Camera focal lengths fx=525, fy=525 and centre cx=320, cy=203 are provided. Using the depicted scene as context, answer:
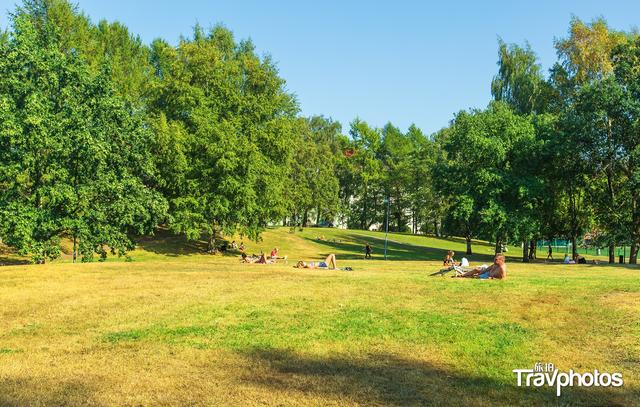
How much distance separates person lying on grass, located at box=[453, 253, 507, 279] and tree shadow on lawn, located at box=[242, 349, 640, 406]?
11157 millimetres

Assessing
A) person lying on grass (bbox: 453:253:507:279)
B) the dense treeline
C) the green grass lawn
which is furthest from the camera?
the dense treeline

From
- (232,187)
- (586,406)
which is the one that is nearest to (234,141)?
(232,187)

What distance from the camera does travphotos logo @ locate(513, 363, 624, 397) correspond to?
27.7ft

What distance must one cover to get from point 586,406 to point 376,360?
3500mm

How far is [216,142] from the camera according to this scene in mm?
44906

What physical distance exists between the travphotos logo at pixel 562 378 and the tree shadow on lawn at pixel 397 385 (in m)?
0.20

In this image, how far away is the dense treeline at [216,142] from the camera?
29.4 metres

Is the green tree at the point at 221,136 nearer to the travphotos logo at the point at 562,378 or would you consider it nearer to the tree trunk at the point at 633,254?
the tree trunk at the point at 633,254

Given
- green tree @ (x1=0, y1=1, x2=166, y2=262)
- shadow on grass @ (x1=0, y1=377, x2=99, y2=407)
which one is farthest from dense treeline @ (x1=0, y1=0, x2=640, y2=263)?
shadow on grass @ (x1=0, y1=377, x2=99, y2=407)

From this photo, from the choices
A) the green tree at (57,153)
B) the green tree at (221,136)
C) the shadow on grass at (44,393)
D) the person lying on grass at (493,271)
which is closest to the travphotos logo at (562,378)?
the shadow on grass at (44,393)

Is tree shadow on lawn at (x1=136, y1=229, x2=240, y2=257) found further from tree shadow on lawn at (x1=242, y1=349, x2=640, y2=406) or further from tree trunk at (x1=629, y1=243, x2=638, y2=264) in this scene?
tree shadow on lawn at (x1=242, y1=349, x2=640, y2=406)

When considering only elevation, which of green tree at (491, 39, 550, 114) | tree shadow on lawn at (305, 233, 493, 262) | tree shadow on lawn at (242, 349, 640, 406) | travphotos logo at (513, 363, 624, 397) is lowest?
tree shadow on lawn at (242, 349, 640, 406)

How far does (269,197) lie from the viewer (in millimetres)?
47938

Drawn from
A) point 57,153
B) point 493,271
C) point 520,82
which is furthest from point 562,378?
point 520,82
